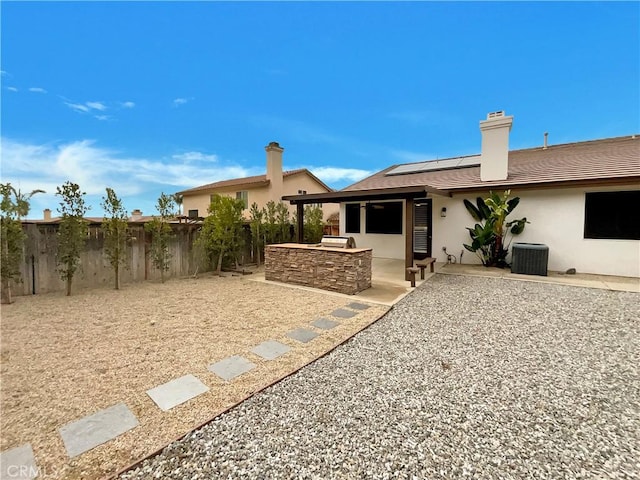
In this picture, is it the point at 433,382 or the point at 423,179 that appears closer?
the point at 433,382

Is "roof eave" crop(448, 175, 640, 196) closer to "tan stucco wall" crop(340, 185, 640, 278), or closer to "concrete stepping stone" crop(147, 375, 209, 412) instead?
"tan stucco wall" crop(340, 185, 640, 278)

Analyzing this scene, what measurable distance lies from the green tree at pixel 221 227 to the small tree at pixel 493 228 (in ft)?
24.5

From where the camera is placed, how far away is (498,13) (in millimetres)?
7770

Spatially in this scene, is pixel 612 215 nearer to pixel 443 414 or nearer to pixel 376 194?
pixel 376 194

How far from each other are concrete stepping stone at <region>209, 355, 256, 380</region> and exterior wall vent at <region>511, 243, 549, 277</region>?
7769 millimetres

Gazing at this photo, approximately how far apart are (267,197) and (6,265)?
36.6 ft

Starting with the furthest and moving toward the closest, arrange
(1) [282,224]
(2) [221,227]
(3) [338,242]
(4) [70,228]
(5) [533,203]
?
(1) [282,224] < (5) [533,203] < (2) [221,227] < (3) [338,242] < (4) [70,228]

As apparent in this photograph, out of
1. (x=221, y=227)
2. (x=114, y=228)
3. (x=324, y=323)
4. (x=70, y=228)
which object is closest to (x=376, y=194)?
(x=324, y=323)

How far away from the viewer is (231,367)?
3.00 meters

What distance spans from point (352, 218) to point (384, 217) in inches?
58.3

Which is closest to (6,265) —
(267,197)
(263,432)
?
(263,432)

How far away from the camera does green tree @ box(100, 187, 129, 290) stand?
6453mm

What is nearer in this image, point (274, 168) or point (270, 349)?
point (270, 349)

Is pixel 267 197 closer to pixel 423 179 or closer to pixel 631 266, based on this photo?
pixel 423 179
